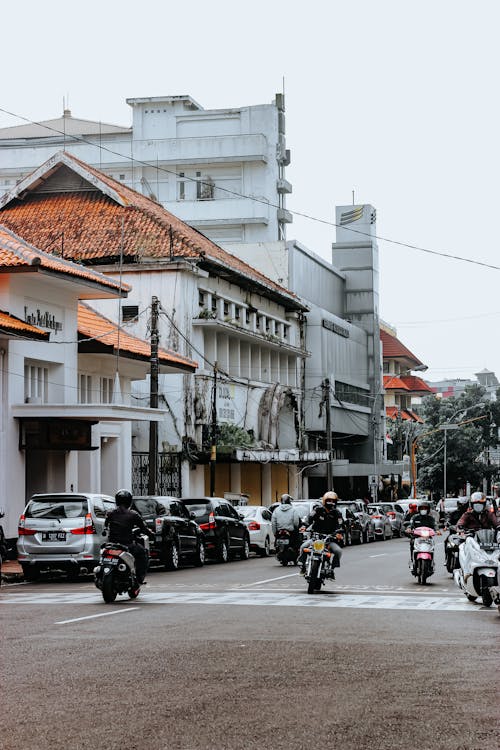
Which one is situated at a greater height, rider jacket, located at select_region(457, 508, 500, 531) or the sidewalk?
rider jacket, located at select_region(457, 508, 500, 531)

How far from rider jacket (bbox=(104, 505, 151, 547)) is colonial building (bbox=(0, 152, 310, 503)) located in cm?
2806

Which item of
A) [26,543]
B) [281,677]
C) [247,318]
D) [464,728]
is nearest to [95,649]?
[281,677]

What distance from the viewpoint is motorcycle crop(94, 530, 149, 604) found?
1880 centimetres

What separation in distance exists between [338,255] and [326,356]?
516 inches

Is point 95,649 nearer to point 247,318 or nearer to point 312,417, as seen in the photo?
point 247,318

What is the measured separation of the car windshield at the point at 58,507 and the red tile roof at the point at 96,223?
2481 centimetres

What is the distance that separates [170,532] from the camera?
29.4 m

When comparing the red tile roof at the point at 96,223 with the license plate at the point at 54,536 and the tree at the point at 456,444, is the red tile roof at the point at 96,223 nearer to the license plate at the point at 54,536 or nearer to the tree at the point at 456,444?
the license plate at the point at 54,536

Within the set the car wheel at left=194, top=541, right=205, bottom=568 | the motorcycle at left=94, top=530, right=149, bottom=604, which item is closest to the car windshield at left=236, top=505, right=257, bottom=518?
the car wheel at left=194, top=541, right=205, bottom=568

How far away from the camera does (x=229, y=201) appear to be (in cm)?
7700

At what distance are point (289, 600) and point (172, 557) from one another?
10.2 m

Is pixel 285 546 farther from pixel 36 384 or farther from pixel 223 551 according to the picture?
pixel 36 384

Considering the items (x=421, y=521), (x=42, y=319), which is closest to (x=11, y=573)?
(x=421, y=521)

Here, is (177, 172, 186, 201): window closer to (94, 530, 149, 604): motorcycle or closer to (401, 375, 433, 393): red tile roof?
(401, 375, 433, 393): red tile roof
